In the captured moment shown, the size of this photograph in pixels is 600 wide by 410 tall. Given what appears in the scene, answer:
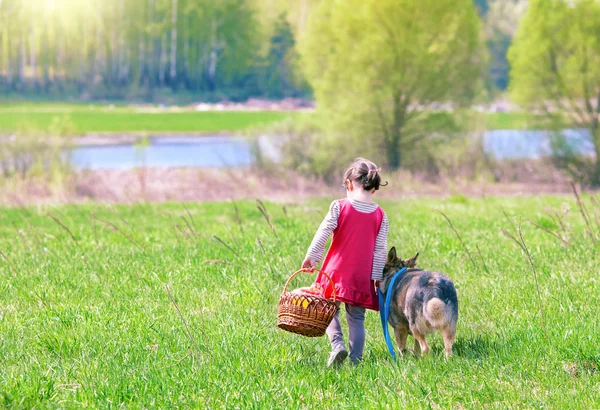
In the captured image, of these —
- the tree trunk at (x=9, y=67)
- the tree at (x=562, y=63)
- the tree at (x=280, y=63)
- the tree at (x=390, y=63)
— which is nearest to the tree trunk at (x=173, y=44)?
the tree at (x=280, y=63)

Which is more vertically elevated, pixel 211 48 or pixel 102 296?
pixel 102 296

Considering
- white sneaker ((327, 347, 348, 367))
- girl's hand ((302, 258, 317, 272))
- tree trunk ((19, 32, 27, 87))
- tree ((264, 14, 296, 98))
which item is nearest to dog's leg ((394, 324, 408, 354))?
white sneaker ((327, 347, 348, 367))

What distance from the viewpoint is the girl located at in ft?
19.1

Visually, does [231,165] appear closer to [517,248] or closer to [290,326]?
[517,248]

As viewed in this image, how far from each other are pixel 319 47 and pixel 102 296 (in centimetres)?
2651

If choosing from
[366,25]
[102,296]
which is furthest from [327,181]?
[102,296]

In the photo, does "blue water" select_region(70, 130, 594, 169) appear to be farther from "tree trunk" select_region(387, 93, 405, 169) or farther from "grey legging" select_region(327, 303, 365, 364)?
"grey legging" select_region(327, 303, 365, 364)

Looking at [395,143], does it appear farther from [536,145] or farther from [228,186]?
[228,186]

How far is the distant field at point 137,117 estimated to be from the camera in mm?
66750

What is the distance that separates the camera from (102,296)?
24.9ft

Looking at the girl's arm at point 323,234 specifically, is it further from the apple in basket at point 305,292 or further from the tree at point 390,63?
the tree at point 390,63

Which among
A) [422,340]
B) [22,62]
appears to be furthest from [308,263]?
[22,62]

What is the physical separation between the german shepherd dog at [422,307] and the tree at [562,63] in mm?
28006

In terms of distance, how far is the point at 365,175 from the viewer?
19.0 ft
